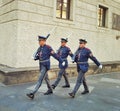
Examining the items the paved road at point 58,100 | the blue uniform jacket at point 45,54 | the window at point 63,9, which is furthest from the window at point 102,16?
the blue uniform jacket at point 45,54

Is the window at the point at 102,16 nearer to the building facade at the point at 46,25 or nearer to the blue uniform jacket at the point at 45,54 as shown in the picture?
the building facade at the point at 46,25

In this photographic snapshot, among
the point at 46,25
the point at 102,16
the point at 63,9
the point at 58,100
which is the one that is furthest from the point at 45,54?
the point at 102,16

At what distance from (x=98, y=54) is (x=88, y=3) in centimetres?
323

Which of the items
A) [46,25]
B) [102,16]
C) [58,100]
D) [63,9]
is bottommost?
[58,100]

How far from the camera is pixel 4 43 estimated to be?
1085 centimetres

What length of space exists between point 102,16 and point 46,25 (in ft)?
18.9

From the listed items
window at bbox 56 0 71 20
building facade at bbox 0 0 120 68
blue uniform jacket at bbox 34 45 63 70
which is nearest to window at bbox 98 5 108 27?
building facade at bbox 0 0 120 68

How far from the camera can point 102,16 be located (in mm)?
15227

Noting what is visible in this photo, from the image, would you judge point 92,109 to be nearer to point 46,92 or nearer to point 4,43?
point 46,92

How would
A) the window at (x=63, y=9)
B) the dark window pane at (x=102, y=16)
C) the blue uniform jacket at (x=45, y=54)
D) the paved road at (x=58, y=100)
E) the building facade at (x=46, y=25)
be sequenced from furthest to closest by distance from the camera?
the dark window pane at (x=102, y=16), the window at (x=63, y=9), the building facade at (x=46, y=25), the blue uniform jacket at (x=45, y=54), the paved road at (x=58, y=100)

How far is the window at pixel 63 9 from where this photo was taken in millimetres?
11672

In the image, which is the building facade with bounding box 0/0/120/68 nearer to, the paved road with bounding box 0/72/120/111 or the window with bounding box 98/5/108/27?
the window with bounding box 98/5/108/27

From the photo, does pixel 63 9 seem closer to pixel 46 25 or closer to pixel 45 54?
pixel 46 25

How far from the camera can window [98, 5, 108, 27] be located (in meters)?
14.9
